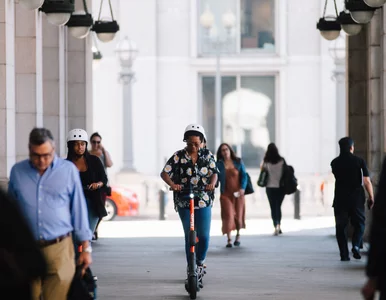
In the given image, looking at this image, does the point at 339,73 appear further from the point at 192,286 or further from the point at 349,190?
the point at 192,286

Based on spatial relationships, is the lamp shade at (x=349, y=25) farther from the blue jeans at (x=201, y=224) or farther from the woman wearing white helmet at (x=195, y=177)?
the blue jeans at (x=201, y=224)

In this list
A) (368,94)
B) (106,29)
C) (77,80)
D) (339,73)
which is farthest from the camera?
(339,73)

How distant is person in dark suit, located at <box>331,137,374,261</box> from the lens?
53.4ft

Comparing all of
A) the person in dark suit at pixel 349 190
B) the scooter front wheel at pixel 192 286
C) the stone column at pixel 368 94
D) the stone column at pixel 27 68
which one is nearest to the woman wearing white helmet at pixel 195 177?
the scooter front wheel at pixel 192 286

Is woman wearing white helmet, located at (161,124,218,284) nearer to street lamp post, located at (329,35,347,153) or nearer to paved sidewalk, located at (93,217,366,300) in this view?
paved sidewalk, located at (93,217,366,300)

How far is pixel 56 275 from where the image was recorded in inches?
323

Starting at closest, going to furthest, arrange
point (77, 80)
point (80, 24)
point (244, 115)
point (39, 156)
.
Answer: point (39, 156) → point (80, 24) → point (77, 80) → point (244, 115)

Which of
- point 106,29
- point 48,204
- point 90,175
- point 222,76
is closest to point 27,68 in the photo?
point 106,29

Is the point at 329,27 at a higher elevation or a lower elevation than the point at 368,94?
higher

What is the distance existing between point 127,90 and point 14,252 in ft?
100

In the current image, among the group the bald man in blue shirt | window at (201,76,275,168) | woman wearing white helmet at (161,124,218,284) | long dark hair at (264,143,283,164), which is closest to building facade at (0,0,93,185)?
woman wearing white helmet at (161,124,218,284)

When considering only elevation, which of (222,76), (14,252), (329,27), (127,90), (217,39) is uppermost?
(217,39)

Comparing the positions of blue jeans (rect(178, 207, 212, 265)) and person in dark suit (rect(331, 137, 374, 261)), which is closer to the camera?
blue jeans (rect(178, 207, 212, 265))

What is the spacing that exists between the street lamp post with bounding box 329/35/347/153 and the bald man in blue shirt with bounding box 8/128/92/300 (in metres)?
20.5
